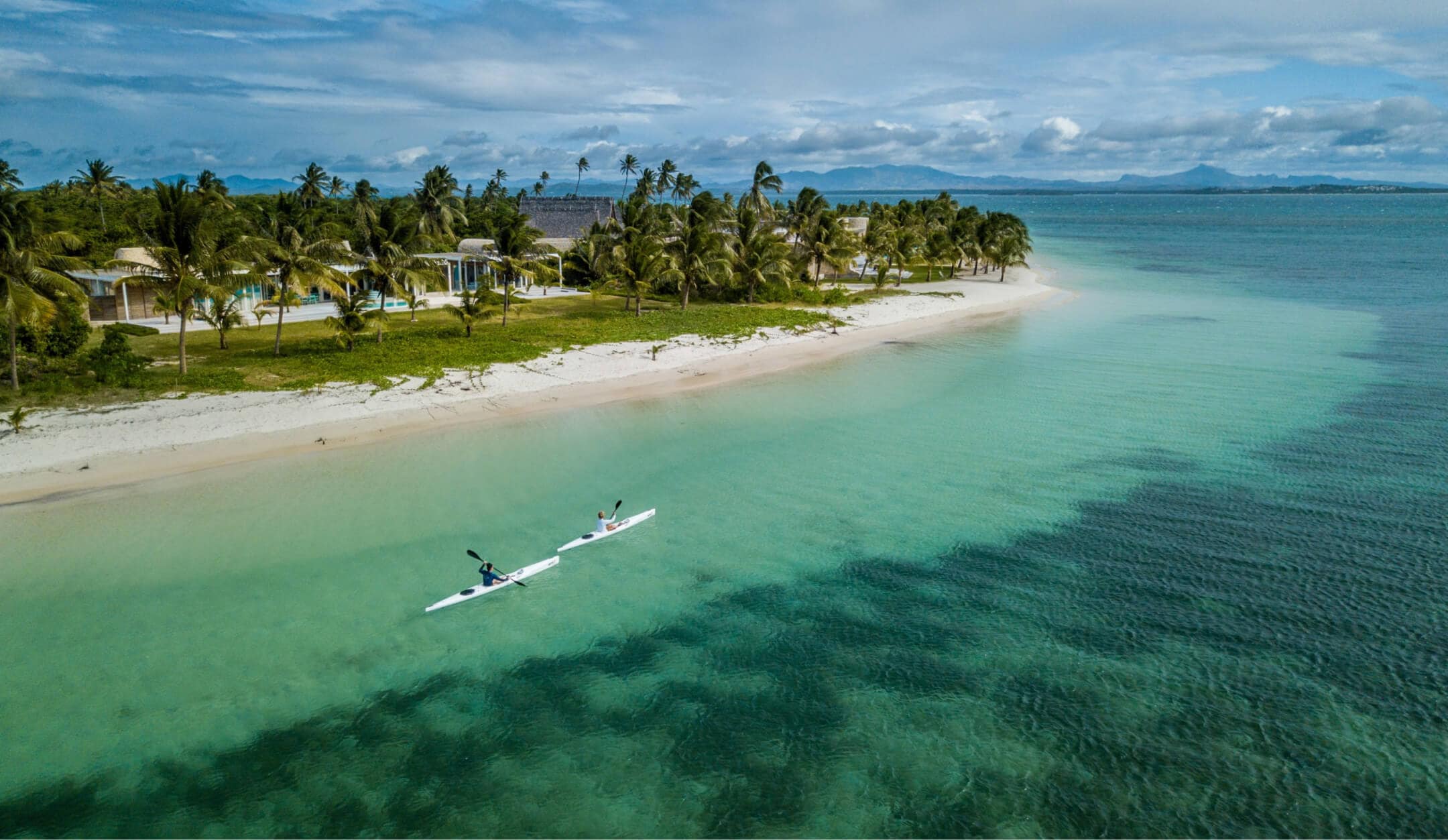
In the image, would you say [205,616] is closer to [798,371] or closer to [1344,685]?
[1344,685]

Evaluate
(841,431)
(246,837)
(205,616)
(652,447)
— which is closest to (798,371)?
(841,431)

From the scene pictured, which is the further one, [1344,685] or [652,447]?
[652,447]

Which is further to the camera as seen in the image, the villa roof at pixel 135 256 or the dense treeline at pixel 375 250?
the villa roof at pixel 135 256

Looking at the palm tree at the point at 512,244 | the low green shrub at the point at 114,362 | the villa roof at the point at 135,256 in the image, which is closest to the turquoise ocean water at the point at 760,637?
the low green shrub at the point at 114,362

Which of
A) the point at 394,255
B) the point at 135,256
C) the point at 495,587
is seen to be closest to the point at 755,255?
the point at 394,255

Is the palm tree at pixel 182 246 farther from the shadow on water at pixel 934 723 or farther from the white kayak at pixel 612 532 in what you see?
the shadow on water at pixel 934 723

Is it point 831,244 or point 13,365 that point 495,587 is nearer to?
point 13,365

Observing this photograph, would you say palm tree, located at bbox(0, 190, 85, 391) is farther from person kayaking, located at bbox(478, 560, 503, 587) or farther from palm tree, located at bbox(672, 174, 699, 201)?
palm tree, located at bbox(672, 174, 699, 201)
